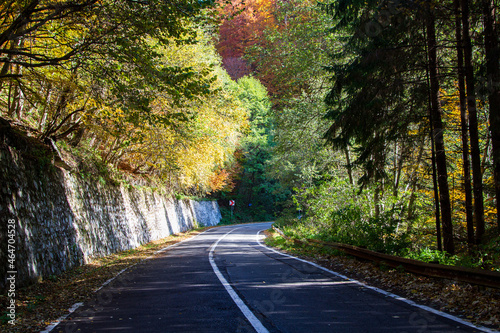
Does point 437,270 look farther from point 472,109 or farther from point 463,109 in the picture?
point 463,109

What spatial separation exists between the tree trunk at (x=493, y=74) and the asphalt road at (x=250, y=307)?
3.89m

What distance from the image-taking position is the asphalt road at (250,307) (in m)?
4.54

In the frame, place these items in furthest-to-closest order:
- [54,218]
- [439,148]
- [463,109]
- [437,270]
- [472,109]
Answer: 1. [54,218]
2. [439,148]
3. [463,109]
4. [472,109]
5. [437,270]

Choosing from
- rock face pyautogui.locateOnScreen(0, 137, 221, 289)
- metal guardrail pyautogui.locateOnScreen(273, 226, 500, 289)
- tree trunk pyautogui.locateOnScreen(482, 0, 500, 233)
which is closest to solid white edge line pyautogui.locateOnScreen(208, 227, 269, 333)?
metal guardrail pyautogui.locateOnScreen(273, 226, 500, 289)

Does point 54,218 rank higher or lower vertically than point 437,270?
higher

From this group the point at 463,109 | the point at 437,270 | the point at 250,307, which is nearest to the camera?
the point at 250,307

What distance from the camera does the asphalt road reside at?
454cm

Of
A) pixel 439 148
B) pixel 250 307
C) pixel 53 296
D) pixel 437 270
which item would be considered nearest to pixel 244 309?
pixel 250 307

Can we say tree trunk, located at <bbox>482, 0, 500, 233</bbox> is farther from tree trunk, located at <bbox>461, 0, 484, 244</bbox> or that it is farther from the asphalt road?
the asphalt road

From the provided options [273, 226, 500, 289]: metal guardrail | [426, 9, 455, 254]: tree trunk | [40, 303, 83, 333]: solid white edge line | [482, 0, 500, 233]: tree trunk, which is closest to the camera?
[40, 303, 83, 333]: solid white edge line

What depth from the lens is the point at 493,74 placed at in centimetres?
715

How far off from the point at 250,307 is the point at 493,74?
6.50m

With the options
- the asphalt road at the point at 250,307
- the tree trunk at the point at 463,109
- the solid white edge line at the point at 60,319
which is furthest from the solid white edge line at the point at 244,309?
the tree trunk at the point at 463,109

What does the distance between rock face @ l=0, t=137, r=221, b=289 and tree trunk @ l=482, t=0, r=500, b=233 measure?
10.1 metres
